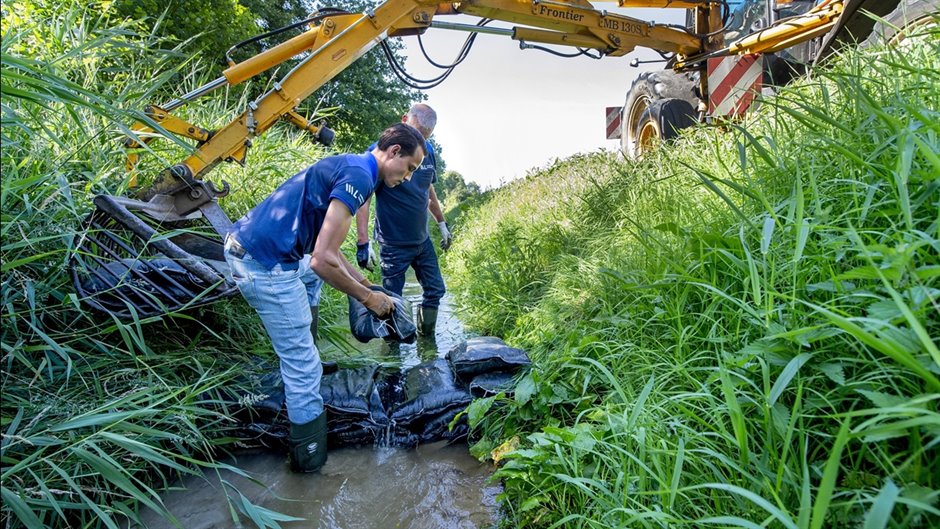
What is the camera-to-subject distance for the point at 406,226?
3750mm

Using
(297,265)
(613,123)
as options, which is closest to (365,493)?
(297,265)

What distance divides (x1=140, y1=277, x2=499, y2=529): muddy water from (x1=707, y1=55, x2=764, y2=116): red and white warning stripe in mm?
3947

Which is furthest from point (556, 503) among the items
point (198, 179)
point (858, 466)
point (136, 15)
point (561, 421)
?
point (136, 15)

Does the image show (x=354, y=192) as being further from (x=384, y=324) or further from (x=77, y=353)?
(x=77, y=353)

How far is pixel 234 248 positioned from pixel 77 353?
724 millimetres

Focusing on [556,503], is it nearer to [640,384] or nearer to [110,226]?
[640,384]

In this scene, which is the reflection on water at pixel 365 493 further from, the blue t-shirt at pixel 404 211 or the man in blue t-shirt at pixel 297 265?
the blue t-shirt at pixel 404 211

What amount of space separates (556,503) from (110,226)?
2533 mm

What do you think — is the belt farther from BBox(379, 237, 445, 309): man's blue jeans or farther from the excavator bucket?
BBox(379, 237, 445, 309): man's blue jeans

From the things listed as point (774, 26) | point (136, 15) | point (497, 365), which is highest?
point (136, 15)

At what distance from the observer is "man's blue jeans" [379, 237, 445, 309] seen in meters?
3.81

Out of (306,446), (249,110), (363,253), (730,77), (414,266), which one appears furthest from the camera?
(730,77)

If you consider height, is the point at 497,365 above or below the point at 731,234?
below

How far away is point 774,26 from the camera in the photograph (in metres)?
3.81
